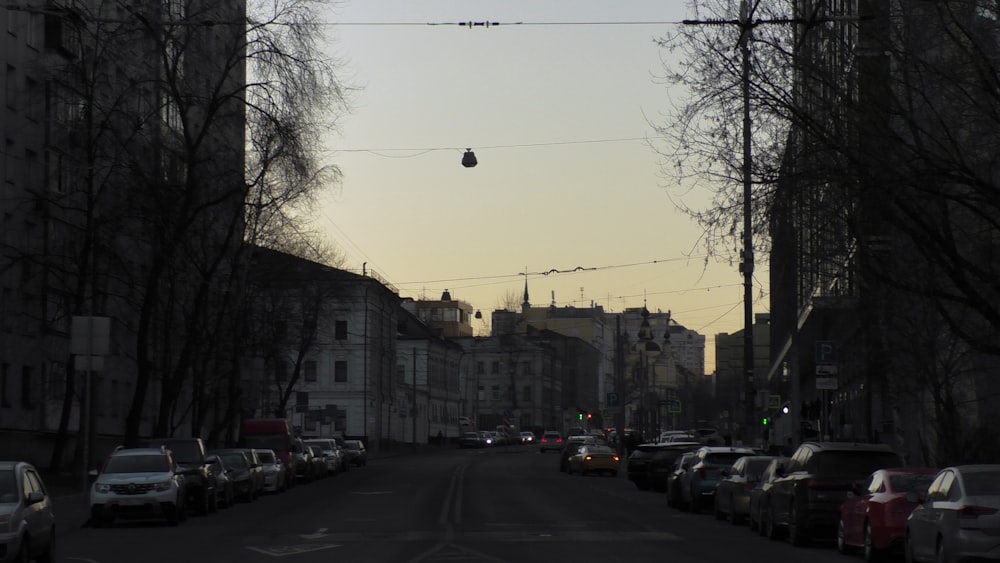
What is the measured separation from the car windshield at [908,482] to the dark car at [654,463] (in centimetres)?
2766

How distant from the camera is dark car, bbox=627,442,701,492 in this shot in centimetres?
4934

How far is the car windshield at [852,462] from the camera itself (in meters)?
24.4

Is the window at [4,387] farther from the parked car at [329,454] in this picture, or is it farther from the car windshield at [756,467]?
the car windshield at [756,467]

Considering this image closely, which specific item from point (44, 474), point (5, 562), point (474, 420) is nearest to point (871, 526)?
point (5, 562)

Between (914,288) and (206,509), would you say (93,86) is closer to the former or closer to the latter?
(206,509)

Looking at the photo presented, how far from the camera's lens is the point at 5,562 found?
1789 centimetres

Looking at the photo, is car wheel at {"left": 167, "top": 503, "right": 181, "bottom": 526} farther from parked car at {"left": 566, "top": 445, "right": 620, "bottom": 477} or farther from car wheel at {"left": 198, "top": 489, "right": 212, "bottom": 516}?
parked car at {"left": 566, "top": 445, "right": 620, "bottom": 477}

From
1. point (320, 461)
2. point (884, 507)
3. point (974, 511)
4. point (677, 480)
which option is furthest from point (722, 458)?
point (320, 461)

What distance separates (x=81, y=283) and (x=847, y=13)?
2591cm

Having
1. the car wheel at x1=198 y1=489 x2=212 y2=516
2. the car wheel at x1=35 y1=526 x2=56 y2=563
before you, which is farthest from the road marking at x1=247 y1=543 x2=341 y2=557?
the car wheel at x1=198 y1=489 x2=212 y2=516

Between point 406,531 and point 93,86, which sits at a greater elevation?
point 93,86

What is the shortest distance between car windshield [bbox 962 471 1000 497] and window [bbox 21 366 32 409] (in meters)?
43.2

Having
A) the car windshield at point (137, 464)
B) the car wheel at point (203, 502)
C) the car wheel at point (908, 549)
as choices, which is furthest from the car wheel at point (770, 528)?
the car wheel at point (203, 502)

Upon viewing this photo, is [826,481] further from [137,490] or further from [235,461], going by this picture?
[235,461]
